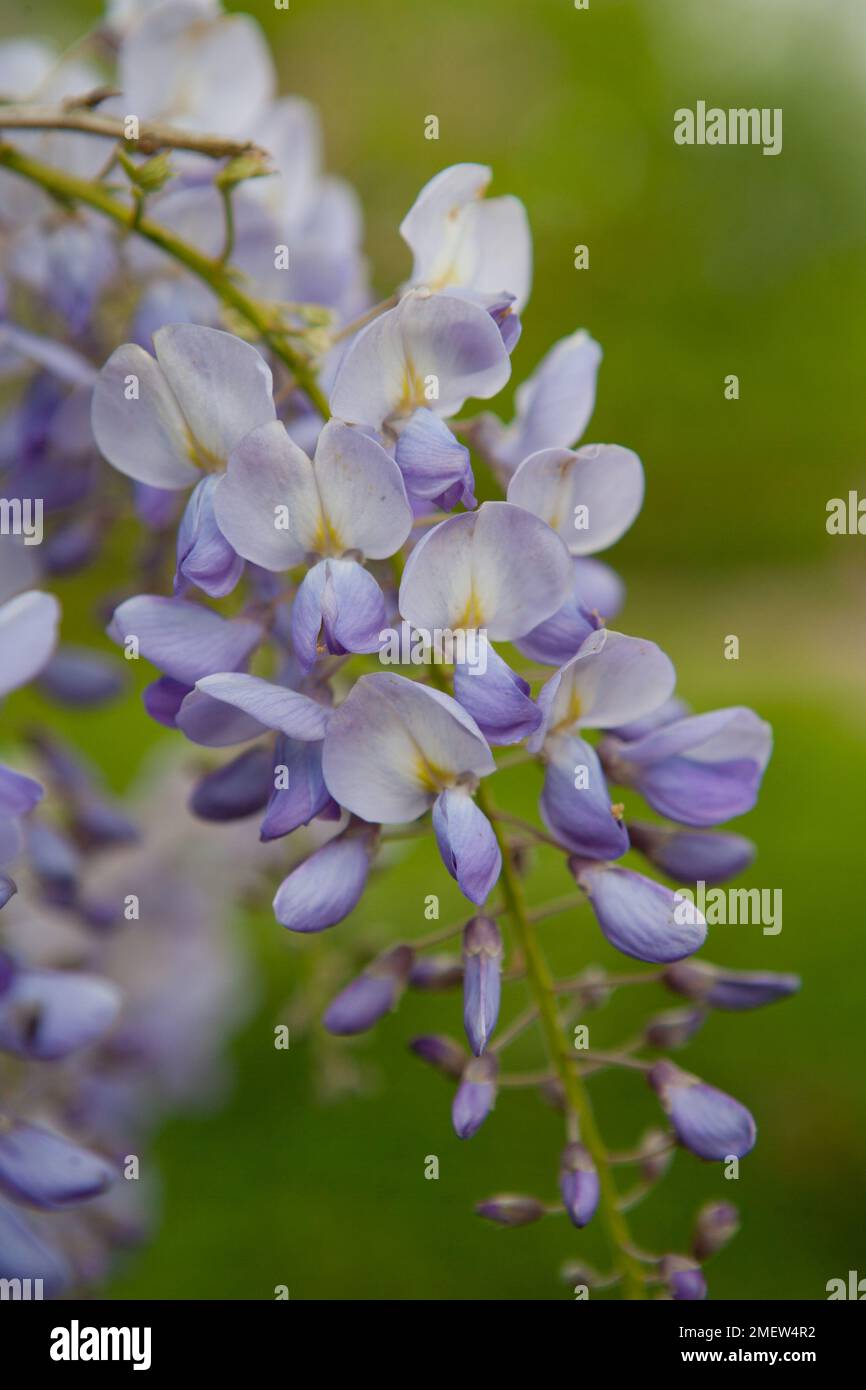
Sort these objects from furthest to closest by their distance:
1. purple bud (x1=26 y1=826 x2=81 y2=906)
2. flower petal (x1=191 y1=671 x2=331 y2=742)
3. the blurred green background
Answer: the blurred green background
purple bud (x1=26 y1=826 x2=81 y2=906)
flower petal (x1=191 y1=671 x2=331 y2=742)

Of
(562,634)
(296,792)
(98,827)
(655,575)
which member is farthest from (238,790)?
(655,575)

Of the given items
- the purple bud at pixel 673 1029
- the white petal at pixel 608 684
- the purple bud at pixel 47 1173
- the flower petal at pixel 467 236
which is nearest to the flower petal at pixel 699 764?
the white petal at pixel 608 684

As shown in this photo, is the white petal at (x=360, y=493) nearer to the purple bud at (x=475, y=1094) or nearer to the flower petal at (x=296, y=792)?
the flower petal at (x=296, y=792)

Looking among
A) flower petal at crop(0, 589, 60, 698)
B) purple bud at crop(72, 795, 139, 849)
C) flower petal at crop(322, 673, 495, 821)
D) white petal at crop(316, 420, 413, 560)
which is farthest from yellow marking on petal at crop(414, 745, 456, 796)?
purple bud at crop(72, 795, 139, 849)

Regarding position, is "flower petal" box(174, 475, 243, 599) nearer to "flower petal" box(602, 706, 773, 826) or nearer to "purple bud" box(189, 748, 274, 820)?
"purple bud" box(189, 748, 274, 820)

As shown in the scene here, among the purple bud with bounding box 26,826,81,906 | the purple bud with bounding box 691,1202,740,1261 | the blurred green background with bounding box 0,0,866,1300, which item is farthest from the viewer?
the blurred green background with bounding box 0,0,866,1300

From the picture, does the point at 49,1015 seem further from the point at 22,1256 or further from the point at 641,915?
the point at 641,915
